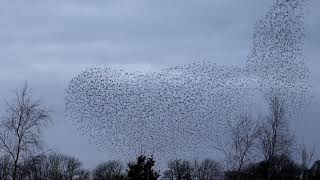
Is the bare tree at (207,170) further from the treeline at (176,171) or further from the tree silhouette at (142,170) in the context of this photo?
the tree silhouette at (142,170)

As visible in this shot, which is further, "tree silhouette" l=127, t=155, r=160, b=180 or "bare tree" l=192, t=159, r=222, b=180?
"bare tree" l=192, t=159, r=222, b=180

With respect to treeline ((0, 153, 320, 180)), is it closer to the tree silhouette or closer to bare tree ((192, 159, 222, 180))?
bare tree ((192, 159, 222, 180))

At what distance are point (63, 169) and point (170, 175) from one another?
25.2 m

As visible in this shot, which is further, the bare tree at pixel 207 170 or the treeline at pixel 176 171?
the bare tree at pixel 207 170

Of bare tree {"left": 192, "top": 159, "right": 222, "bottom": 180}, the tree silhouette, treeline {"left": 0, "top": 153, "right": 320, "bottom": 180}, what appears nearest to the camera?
the tree silhouette

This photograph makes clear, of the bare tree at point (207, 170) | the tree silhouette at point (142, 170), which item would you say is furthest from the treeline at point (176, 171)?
the tree silhouette at point (142, 170)

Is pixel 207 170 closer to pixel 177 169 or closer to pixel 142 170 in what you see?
→ pixel 177 169

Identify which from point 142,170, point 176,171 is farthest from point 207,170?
point 142,170

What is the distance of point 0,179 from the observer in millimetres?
62375

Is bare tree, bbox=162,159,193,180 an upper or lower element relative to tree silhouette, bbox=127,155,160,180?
upper

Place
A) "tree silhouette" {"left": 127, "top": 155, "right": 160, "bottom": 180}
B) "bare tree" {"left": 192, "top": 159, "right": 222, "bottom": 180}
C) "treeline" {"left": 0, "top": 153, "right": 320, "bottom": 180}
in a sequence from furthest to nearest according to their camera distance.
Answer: "bare tree" {"left": 192, "top": 159, "right": 222, "bottom": 180} < "treeline" {"left": 0, "top": 153, "right": 320, "bottom": 180} < "tree silhouette" {"left": 127, "top": 155, "right": 160, "bottom": 180}

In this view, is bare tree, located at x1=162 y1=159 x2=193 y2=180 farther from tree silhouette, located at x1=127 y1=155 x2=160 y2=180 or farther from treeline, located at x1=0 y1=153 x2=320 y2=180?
tree silhouette, located at x1=127 y1=155 x2=160 y2=180

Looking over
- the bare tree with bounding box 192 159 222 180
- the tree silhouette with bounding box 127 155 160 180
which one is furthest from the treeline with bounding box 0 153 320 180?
the tree silhouette with bounding box 127 155 160 180

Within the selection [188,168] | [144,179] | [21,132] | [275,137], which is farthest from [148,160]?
[188,168]
